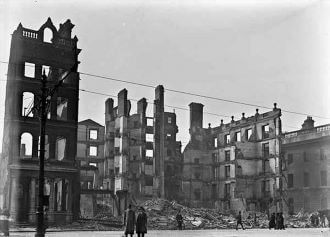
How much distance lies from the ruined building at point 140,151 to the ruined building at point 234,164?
2.47m

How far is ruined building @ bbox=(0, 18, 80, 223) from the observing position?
111ft

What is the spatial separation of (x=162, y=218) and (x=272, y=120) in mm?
21265

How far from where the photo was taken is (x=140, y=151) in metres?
58.5

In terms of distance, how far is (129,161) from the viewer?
187ft

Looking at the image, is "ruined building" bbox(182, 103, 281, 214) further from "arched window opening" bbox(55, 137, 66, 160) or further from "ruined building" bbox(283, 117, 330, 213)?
"arched window opening" bbox(55, 137, 66, 160)

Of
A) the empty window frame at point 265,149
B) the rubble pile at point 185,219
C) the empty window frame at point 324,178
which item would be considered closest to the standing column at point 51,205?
the rubble pile at point 185,219

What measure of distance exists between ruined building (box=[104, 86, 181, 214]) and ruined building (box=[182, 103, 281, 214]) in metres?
2.47

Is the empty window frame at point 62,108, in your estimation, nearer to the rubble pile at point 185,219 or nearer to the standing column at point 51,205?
the standing column at point 51,205

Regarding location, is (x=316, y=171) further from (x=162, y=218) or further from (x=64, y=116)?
(x=64, y=116)

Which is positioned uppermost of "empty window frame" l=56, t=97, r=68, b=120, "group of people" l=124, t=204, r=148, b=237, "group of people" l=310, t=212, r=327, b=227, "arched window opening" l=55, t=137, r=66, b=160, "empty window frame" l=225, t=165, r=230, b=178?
"empty window frame" l=56, t=97, r=68, b=120

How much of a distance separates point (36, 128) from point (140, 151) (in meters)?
23.8

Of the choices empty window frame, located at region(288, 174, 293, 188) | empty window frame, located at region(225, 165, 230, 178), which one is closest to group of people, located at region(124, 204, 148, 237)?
empty window frame, located at region(288, 174, 293, 188)

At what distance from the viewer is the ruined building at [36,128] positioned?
111 ft

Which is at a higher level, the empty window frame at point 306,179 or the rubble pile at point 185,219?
the empty window frame at point 306,179
